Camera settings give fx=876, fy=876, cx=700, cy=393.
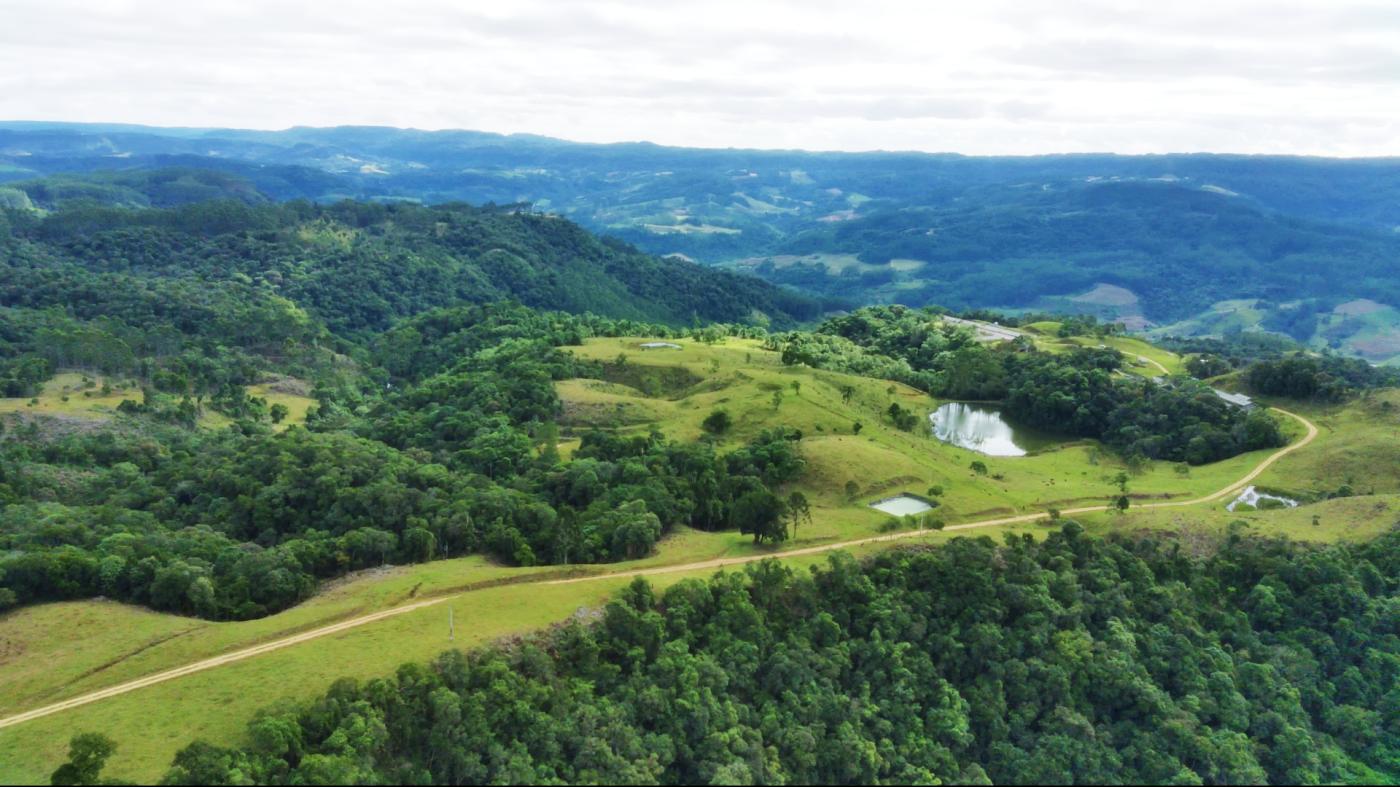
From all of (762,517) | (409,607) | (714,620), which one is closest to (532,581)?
(409,607)

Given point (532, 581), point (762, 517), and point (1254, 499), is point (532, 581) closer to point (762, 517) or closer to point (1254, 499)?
point (762, 517)

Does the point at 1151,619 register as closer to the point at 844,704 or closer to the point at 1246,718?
the point at 1246,718

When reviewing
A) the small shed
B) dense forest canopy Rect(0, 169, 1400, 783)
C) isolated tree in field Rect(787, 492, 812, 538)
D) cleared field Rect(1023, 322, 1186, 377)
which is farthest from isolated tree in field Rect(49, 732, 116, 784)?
cleared field Rect(1023, 322, 1186, 377)

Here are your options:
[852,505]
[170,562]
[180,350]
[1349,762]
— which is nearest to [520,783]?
[170,562]

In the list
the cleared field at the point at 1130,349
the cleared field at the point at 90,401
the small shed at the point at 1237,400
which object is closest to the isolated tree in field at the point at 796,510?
the small shed at the point at 1237,400

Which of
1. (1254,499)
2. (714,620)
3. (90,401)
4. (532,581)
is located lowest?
(90,401)

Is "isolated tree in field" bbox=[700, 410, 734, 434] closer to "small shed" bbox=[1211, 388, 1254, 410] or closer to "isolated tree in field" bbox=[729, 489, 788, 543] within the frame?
"isolated tree in field" bbox=[729, 489, 788, 543]

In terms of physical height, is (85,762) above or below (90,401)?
above
